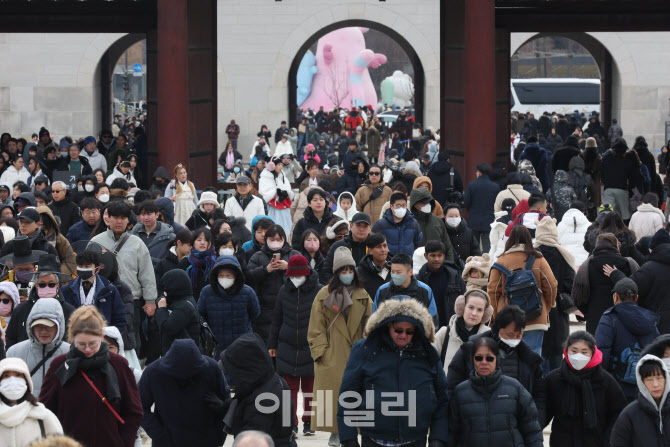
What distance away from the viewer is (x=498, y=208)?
47.7 ft

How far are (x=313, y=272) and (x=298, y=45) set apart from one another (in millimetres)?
26985

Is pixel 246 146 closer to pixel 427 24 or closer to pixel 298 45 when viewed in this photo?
pixel 298 45

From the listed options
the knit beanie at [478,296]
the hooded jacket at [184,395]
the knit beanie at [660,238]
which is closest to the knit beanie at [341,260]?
the knit beanie at [478,296]

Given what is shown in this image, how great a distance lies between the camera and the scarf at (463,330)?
27.7ft

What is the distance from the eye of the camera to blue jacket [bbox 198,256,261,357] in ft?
32.0

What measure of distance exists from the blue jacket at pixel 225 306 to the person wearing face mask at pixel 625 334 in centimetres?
274

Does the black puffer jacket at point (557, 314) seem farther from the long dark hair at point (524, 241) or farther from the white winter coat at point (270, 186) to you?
the white winter coat at point (270, 186)

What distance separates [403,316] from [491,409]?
70cm

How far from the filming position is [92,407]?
7.06 metres

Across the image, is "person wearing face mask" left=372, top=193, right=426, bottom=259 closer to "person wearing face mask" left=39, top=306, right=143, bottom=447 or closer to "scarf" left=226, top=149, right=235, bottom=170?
"person wearing face mask" left=39, top=306, right=143, bottom=447

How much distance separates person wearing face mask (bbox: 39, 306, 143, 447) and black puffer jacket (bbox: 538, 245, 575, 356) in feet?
14.1

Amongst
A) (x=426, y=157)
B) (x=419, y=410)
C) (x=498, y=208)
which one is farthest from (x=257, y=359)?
(x=426, y=157)

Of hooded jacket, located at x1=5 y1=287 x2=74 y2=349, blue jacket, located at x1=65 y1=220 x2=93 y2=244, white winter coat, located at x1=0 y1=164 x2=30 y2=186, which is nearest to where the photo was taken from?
hooded jacket, located at x1=5 y1=287 x2=74 y2=349

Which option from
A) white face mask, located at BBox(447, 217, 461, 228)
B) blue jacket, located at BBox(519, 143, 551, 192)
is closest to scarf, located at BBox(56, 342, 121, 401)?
white face mask, located at BBox(447, 217, 461, 228)
